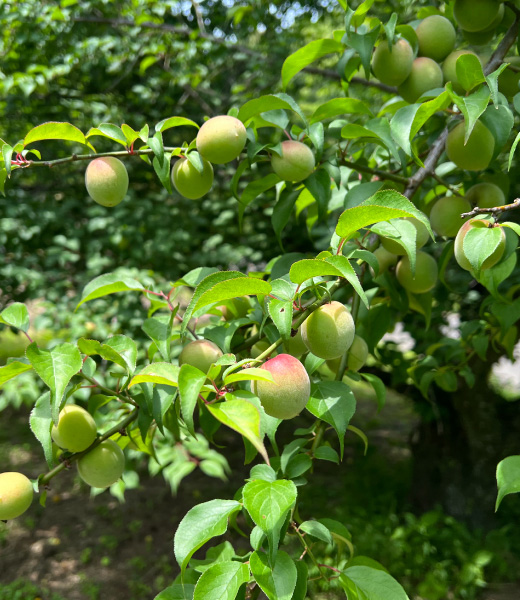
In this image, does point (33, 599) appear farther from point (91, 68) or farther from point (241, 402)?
point (91, 68)

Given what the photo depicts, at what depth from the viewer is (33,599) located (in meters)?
2.19

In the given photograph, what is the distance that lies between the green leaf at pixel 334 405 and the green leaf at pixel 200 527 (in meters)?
0.14

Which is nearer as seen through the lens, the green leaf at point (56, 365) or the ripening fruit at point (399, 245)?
the green leaf at point (56, 365)

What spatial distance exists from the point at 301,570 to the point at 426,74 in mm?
762

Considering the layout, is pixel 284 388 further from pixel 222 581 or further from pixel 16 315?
pixel 16 315

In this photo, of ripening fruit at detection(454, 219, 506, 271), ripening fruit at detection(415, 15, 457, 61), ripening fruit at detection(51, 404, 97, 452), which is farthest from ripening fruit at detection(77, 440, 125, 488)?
ripening fruit at detection(415, 15, 457, 61)

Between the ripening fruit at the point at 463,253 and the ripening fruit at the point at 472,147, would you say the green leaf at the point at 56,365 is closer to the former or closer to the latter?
the ripening fruit at the point at 463,253

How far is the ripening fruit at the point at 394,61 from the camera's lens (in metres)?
0.85

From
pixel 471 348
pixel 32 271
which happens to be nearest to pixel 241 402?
pixel 471 348

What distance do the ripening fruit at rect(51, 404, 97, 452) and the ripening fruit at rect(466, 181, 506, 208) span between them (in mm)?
680

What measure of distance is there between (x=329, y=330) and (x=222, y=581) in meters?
0.28

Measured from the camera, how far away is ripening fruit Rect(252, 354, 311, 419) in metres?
0.54

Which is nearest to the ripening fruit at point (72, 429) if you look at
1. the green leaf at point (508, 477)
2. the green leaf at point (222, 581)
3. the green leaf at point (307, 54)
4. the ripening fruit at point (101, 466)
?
the ripening fruit at point (101, 466)

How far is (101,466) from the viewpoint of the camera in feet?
2.27
